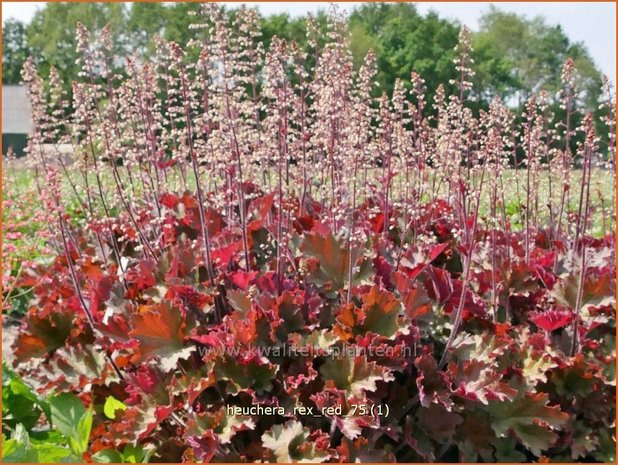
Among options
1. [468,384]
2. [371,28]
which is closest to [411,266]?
[468,384]

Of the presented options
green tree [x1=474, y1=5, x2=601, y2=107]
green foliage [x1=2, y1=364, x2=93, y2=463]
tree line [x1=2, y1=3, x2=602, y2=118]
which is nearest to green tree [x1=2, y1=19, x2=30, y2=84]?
tree line [x1=2, y1=3, x2=602, y2=118]

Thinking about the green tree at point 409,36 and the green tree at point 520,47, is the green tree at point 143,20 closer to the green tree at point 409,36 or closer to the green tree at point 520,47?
the green tree at point 409,36

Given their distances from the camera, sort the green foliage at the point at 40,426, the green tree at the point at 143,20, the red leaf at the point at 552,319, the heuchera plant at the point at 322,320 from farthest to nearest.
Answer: the green tree at the point at 143,20 → the red leaf at the point at 552,319 → the green foliage at the point at 40,426 → the heuchera plant at the point at 322,320

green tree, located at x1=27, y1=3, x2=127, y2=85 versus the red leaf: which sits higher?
green tree, located at x1=27, y1=3, x2=127, y2=85

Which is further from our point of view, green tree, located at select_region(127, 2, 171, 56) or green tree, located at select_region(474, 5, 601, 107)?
green tree, located at select_region(474, 5, 601, 107)

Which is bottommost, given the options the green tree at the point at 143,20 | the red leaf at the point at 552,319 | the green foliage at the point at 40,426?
the green foliage at the point at 40,426

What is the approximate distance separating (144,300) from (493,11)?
1873 inches

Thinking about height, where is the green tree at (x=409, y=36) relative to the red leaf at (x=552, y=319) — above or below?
above

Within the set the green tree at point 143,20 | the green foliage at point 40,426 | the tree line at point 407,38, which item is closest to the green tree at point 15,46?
the tree line at point 407,38

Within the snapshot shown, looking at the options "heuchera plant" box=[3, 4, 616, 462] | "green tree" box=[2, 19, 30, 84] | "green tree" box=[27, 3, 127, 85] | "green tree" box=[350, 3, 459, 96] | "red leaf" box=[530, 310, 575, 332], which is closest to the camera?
"heuchera plant" box=[3, 4, 616, 462]

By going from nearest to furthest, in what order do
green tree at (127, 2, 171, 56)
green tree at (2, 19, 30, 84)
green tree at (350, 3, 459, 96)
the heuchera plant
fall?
the heuchera plant, green tree at (127, 2, 171, 56), green tree at (350, 3, 459, 96), green tree at (2, 19, 30, 84)

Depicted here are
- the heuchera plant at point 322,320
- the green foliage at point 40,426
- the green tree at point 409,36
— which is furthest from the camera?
the green tree at point 409,36

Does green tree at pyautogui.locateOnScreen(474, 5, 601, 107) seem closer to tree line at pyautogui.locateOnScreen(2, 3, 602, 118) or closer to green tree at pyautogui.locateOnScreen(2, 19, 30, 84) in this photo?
tree line at pyautogui.locateOnScreen(2, 3, 602, 118)

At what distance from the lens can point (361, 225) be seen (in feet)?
11.5
